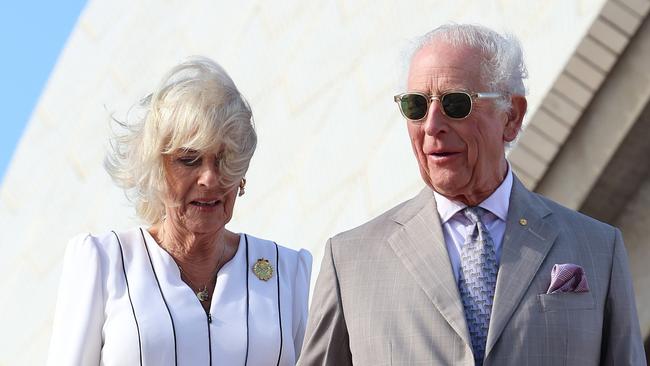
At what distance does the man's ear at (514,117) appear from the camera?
3736 mm

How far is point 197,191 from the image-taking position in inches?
167

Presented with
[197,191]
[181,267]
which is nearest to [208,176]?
[197,191]

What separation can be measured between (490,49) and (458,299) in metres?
0.55

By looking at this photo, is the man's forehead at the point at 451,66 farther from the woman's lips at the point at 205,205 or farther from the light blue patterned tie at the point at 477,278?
the woman's lips at the point at 205,205

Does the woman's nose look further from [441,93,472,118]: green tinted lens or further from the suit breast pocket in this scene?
the suit breast pocket

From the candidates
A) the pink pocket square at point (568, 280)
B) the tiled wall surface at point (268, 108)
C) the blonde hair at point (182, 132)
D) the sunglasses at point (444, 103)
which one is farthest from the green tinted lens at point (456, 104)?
the tiled wall surface at point (268, 108)

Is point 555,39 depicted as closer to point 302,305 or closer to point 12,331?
point 302,305

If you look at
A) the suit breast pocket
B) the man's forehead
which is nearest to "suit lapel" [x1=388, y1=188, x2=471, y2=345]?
the suit breast pocket

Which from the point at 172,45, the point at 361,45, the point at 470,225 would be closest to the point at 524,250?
the point at 470,225

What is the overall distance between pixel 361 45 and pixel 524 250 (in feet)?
29.3

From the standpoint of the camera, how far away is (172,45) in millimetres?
15773

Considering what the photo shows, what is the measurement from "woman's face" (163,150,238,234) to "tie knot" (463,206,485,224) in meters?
0.79

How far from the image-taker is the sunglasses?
359 cm

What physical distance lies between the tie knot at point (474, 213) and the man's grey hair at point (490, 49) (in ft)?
0.76
